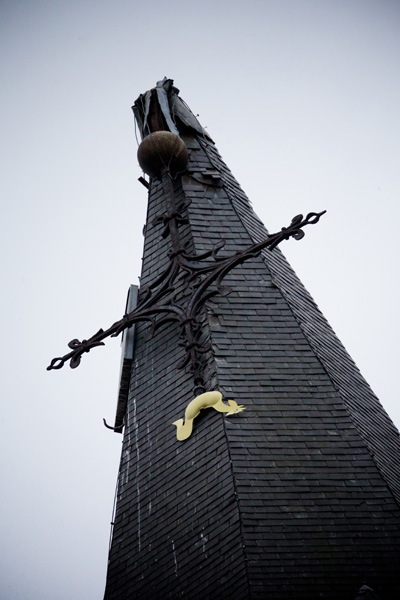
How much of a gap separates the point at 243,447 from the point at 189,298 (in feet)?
9.61

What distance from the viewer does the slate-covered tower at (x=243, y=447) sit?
10438mm

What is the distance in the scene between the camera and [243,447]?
454 inches

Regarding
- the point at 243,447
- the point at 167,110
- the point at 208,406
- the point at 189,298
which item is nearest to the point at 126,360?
the point at 189,298

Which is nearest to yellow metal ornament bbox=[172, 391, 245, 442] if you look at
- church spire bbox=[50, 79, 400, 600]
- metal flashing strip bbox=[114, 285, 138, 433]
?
church spire bbox=[50, 79, 400, 600]

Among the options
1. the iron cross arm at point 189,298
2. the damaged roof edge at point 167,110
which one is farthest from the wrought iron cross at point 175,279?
the damaged roof edge at point 167,110

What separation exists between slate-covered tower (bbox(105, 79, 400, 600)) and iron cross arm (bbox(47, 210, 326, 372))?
0.04 m

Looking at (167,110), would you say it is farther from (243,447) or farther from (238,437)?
(243,447)

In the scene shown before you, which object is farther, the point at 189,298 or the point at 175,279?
the point at 175,279

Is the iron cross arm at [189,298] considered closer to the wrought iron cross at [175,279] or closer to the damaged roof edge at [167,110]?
the wrought iron cross at [175,279]

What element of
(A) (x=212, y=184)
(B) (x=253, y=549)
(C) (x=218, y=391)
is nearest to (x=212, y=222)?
(A) (x=212, y=184)

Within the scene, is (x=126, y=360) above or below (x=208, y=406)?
above

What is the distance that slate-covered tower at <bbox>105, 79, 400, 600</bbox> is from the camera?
34.2ft

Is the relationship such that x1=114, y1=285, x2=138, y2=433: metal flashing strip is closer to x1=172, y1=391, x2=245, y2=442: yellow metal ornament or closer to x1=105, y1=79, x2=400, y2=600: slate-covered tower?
x1=105, y1=79, x2=400, y2=600: slate-covered tower

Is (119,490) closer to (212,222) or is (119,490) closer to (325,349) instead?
(325,349)
